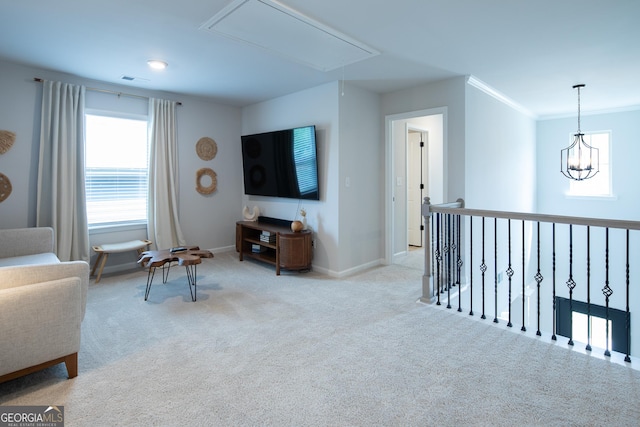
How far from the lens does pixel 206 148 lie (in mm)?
5398

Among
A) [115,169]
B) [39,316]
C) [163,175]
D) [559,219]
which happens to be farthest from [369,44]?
[115,169]

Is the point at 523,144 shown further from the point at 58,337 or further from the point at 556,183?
the point at 58,337

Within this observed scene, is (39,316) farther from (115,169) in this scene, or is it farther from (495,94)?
(495,94)

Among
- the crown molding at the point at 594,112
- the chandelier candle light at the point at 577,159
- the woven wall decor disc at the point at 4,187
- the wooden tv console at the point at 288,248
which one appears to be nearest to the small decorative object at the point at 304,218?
the wooden tv console at the point at 288,248

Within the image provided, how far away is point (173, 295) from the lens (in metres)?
3.66

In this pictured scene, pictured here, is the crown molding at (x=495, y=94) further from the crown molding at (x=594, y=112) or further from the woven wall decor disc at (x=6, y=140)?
the woven wall decor disc at (x=6, y=140)

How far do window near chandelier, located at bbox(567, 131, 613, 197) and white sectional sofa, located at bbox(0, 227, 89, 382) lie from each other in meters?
7.69

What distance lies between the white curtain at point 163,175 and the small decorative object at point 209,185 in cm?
38

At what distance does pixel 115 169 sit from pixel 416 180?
15.8 feet

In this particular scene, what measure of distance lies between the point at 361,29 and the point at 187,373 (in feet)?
9.27

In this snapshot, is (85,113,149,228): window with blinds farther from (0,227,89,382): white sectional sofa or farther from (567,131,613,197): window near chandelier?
Result: (567,131,613,197): window near chandelier

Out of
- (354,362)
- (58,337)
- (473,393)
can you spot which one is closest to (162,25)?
(58,337)

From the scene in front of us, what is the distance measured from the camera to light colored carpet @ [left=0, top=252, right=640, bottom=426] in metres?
1.81

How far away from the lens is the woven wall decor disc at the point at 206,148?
533 cm
